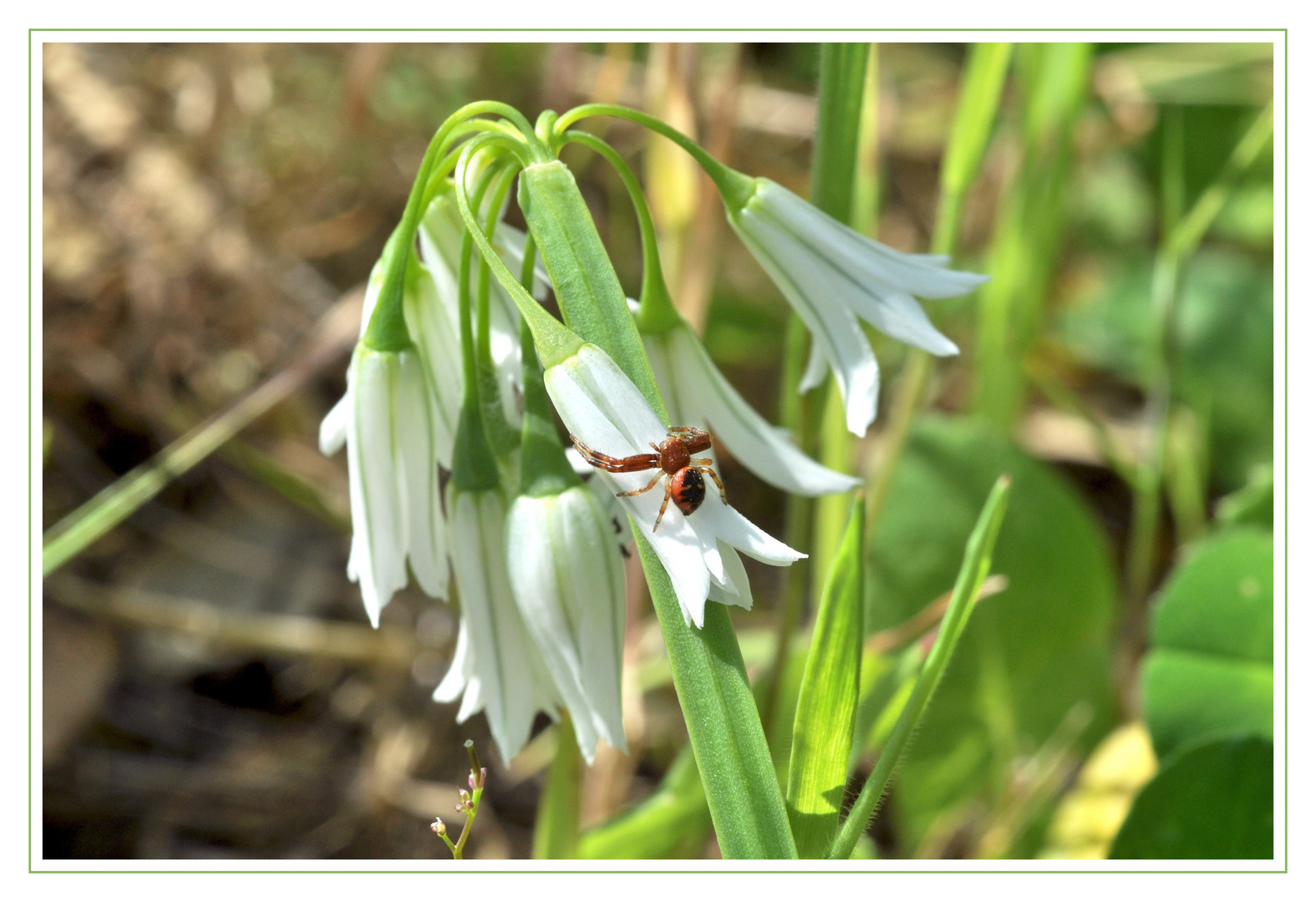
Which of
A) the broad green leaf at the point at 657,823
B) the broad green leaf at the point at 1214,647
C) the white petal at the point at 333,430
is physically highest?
the white petal at the point at 333,430

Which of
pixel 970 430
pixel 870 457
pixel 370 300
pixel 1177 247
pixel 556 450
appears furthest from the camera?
pixel 870 457

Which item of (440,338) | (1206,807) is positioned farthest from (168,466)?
(1206,807)

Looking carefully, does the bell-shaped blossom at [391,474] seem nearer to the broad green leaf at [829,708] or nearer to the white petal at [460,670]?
the white petal at [460,670]

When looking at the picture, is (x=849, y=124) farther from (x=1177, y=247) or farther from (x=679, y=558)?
(x=1177, y=247)

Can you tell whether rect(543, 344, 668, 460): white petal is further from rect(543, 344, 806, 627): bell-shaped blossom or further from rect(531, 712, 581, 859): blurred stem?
rect(531, 712, 581, 859): blurred stem

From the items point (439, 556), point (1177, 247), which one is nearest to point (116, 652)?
point (439, 556)
